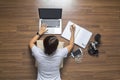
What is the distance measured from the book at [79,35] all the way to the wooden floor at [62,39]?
46 millimetres

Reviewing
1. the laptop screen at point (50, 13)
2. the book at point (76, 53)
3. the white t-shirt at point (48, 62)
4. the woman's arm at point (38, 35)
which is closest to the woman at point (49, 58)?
the white t-shirt at point (48, 62)

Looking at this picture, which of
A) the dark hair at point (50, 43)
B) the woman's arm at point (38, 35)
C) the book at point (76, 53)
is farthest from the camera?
the book at point (76, 53)

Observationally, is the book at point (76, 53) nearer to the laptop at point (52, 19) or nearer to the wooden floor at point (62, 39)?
the wooden floor at point (62, 39)

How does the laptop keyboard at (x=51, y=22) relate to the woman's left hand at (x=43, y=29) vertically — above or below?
above

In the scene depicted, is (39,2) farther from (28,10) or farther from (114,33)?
(114,33)

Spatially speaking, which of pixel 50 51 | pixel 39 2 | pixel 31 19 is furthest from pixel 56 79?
pixel 39 2

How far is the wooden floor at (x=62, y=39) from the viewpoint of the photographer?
2244 millimetres

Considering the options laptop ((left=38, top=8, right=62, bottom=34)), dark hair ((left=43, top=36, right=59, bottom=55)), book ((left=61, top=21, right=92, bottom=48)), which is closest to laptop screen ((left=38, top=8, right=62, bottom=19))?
laptop ((left=38, top=8, right=62, bottom=34))

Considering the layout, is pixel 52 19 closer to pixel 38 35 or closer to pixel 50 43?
pixel 38 35

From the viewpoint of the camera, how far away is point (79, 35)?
2.31 metres

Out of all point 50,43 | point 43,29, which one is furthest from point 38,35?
point 50,43

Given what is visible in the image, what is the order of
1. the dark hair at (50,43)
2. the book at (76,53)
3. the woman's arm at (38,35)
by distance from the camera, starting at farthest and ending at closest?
the book at (76,53) → the woman's arm at (38,35) → the dark hair at (50,43)

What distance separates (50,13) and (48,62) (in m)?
0.58

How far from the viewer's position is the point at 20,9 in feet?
7.80
